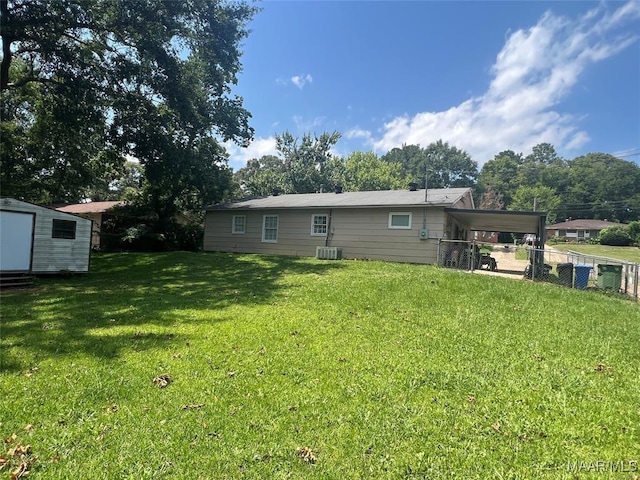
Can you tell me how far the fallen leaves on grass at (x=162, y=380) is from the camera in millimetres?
3571

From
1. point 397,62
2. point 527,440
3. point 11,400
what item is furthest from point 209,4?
point 527,440

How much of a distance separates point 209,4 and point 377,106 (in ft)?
48.7

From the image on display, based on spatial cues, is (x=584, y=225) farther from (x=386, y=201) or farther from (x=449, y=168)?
(x=386, y=201)

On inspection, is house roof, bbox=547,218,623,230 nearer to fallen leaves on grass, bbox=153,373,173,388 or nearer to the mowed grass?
the mowed grass

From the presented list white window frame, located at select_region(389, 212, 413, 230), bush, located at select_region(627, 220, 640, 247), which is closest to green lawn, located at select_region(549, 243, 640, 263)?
bush, located at select_region(627, 220, 640, 247)

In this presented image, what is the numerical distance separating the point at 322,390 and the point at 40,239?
40.9 feet

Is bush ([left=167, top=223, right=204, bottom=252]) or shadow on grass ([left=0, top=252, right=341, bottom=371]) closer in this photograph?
shadow on grass ([left=0, top=252, right=341, bottom=371])

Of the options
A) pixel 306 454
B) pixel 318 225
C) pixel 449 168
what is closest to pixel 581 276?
pixel 318 225

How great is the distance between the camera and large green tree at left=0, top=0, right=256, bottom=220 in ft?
39.1

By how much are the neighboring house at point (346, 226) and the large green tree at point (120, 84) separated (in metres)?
3.54

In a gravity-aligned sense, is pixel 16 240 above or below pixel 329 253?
below

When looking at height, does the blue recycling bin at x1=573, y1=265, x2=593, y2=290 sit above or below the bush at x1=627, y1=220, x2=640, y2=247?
below

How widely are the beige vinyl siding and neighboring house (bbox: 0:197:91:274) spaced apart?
6.66 m

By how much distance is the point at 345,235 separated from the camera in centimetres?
1484
